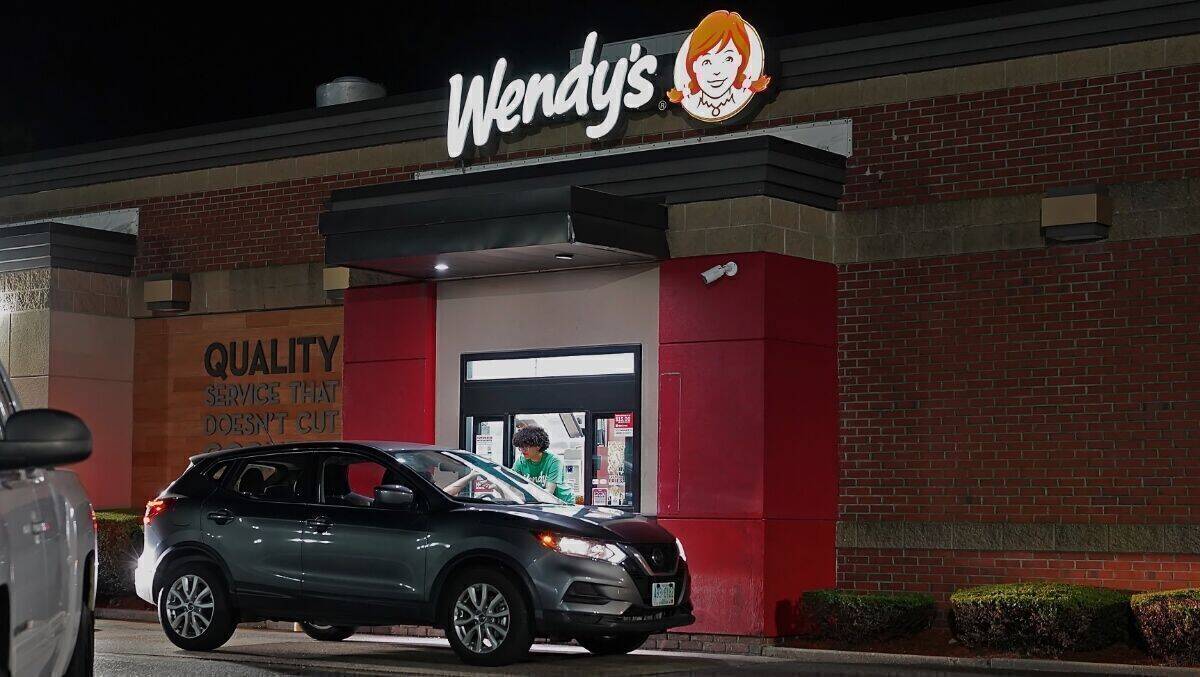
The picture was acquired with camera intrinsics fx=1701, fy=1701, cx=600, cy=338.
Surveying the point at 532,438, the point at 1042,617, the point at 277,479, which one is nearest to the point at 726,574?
the point at 532,438

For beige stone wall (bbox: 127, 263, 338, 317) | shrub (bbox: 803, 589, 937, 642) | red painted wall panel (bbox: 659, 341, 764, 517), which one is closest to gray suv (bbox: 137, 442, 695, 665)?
shrub (bbox: 803, 589, 937, 642)

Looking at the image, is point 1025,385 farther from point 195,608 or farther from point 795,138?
point 195,608

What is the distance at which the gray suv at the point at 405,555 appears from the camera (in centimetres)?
1377

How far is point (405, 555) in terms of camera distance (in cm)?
1419

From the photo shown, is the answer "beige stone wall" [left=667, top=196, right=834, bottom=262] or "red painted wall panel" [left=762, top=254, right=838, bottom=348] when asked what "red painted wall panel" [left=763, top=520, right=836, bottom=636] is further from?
"beige stone wall" [left=667, top=196, right=834, bottom=262]

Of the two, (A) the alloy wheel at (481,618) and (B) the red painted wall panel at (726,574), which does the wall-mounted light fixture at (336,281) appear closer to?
(B) the red painted wall panel at (726,574)

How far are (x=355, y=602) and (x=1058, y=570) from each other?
6788 millimetres

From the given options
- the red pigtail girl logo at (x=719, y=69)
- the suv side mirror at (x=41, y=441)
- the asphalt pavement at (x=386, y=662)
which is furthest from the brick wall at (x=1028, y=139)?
the suv side mirror at (x=41, y=441)

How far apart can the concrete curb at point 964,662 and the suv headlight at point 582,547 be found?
118 inches

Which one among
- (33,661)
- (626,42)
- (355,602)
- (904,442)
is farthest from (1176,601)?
(33,661)

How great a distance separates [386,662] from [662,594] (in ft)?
7.98

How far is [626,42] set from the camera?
66.0ft

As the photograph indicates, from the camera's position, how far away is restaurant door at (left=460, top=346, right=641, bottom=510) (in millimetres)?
18109

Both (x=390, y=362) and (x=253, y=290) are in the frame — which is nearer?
(x=390, y=362)
